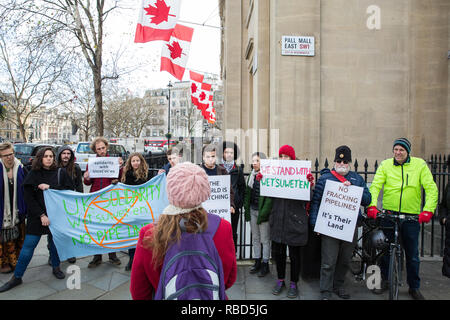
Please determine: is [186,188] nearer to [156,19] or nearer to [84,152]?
[156,19]

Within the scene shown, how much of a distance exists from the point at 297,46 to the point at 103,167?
5332mm

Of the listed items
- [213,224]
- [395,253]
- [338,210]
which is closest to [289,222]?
[338,210]

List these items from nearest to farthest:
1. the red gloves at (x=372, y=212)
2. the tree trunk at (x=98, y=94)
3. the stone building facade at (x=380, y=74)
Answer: the red gloves at (x=372, y=212) → the stone building facade at (x=380, y=74) → the tree trunk at (x=98, y=94)

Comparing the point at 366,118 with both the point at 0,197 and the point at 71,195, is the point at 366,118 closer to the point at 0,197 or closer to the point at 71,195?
the point at 71,195

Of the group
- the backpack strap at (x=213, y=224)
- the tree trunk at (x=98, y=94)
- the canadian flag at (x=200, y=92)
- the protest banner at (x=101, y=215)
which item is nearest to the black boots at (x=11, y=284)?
the protest banner at (x=101, y=215)

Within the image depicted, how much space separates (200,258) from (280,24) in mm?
7093

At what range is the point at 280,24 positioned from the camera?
7.43 meters

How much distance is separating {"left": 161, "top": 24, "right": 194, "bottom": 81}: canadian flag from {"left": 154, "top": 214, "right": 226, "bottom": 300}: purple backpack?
6.43 meters

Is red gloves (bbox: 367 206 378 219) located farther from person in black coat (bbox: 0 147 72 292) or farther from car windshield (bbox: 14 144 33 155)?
car windshield (bbox: 14 144 33 155)

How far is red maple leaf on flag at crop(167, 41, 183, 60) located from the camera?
7.60 meters

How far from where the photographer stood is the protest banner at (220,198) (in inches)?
167

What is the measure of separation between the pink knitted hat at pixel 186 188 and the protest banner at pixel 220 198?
2494mm

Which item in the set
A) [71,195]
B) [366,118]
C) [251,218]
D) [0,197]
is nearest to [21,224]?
[0,197]

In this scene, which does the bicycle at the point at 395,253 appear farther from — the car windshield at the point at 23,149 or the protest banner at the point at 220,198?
the car windshield at the point at 23,149
